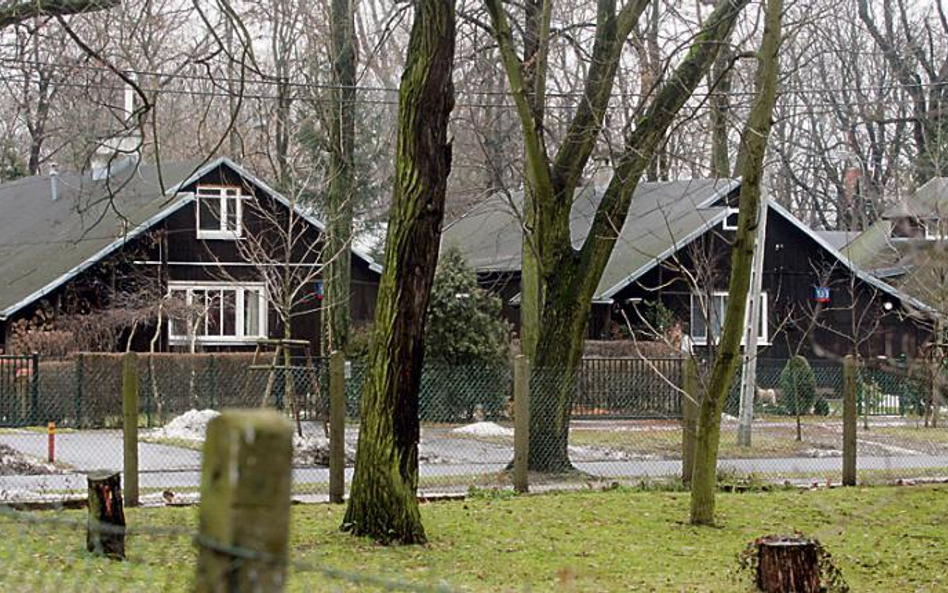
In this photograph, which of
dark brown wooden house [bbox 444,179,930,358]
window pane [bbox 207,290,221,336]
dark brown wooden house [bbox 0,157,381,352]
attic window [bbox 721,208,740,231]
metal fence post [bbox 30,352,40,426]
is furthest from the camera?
dark brown wooden house [bbox 444,179,930,358]

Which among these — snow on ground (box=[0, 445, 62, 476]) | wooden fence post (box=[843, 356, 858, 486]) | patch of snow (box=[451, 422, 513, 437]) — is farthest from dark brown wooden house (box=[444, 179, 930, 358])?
snow on ground (box=[0, 445, 62, 476])

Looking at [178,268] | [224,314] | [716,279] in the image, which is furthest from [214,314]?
[716,279]

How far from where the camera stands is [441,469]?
19938 mm

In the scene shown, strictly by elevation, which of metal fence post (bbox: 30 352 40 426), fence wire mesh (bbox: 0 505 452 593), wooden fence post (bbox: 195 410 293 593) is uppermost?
wooden fence post (bbox: 195 410 293 593)

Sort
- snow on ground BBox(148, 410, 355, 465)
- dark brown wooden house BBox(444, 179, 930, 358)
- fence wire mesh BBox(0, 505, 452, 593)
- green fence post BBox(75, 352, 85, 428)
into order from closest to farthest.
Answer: fence wire mesh BBox(0, 505, 452, 593) < snow on ground BBox(148, 410, 355, 465) < green fence post BBox(75, 352, 85, 428) < dark brown wooden house BBox(444, 179, 930, 358)

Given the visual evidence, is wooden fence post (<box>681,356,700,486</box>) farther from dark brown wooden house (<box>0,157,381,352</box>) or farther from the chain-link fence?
dark brown wooden house (<box>0,157,381,352</box>)

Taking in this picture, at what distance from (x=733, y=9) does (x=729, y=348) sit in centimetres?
533

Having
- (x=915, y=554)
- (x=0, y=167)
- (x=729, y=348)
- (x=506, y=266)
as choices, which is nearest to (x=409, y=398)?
(x=729, y=348)

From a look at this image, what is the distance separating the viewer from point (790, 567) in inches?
407

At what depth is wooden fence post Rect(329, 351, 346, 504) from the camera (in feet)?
52.1

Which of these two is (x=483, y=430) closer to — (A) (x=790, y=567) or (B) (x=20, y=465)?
(B) (x=20, y=465)

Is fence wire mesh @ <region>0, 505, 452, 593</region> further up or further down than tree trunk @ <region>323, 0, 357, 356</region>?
further down

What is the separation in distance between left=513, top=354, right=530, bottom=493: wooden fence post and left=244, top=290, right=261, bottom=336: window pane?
76.5ft

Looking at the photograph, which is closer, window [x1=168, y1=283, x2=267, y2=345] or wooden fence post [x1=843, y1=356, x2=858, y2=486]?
wooden fence post [x1=843, y1=356, x2=858, y2=486]
